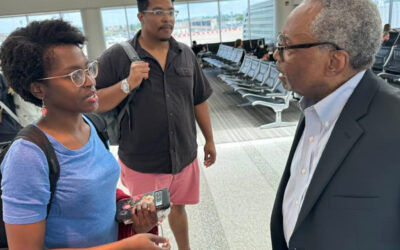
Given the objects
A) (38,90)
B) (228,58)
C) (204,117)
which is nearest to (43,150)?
(38,90)

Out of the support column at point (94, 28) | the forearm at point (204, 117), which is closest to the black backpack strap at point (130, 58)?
the forearm at point (204, 117)

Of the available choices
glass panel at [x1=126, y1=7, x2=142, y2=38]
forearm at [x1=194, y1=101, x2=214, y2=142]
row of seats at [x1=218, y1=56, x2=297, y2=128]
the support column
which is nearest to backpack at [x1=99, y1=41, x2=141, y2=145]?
forearm at [x1=194, y1=101, x2=214, y2=142]

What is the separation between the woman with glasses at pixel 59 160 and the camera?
0.83 meters

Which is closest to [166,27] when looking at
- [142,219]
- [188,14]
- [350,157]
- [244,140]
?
[142,219]

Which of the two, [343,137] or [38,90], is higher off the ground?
[38,90]

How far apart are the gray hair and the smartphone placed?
80 cm

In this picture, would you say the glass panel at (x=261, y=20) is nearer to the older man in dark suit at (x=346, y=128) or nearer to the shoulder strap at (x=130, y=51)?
the shoulder strap at (x=130, y=51)

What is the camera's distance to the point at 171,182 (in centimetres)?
186

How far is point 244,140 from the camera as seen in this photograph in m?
4.44

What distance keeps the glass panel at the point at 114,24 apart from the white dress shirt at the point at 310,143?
49.2ft

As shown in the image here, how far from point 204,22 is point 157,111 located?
14.7 metres

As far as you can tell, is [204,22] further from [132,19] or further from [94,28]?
[94,28]

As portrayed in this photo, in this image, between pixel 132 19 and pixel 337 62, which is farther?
pixel 132 19

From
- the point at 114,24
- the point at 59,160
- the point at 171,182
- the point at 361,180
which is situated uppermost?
the point at 114,24
